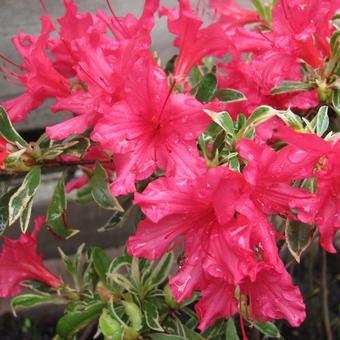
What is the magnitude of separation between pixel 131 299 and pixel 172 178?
565 mm

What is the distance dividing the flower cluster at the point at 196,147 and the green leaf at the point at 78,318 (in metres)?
0.38

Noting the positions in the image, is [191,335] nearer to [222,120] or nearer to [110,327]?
[110,327]

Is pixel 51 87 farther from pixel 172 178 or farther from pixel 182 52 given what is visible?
pixel 172 178

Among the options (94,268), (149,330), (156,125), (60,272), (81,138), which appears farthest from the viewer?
(60,272)

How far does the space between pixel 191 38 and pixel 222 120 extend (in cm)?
25

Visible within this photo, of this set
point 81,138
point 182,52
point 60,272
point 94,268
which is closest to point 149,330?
point 94,268

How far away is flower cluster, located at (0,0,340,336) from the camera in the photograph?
0.85 meters

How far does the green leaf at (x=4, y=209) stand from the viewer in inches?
45.6

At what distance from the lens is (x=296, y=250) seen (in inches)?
39.2

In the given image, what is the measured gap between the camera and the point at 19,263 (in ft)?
4.40

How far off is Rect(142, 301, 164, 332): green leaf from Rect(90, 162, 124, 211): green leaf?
268 millimetres

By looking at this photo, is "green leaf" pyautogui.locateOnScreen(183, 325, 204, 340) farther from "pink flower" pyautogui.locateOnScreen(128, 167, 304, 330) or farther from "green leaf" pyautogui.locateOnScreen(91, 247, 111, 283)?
"pink flower" pyautogui.locateOnScreen(128, 167, 304, 330)

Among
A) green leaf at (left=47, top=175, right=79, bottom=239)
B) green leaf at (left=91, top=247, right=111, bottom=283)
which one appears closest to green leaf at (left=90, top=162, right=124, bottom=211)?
green leaf at (left=47, top=175, right=79, bottom=239)

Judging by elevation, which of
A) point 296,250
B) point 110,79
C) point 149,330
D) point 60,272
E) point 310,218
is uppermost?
point 110,79
